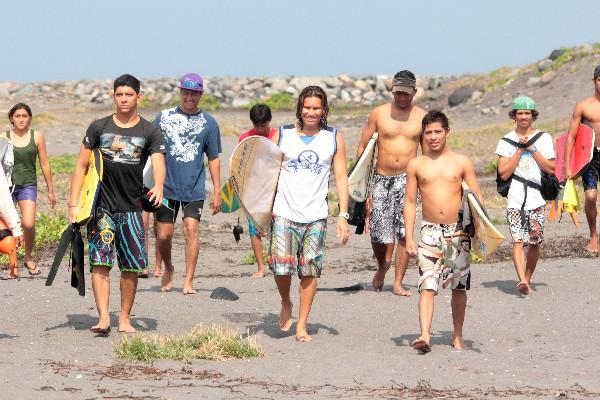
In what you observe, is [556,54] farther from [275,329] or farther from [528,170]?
[275,329]

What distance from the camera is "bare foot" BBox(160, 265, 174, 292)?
12.4m

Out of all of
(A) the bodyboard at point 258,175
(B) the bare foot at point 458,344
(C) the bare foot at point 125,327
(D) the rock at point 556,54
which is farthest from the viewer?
(D) the rock at point 556,54

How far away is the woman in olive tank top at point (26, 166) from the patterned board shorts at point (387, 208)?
373 centimetres

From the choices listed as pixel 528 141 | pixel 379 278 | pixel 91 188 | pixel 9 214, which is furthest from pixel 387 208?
pixel 9 214

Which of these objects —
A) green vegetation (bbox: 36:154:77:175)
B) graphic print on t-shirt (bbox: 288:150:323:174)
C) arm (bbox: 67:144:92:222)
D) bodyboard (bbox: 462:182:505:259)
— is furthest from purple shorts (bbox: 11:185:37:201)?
green vegetation (bbox: 36:154:77:175)

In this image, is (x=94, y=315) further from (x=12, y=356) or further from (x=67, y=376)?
(x=67, y=376)

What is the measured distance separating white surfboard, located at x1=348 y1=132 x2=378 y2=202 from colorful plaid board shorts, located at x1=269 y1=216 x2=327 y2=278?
2.16 meters

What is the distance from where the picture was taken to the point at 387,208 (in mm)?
12117

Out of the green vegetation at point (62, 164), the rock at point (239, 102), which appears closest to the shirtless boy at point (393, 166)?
the green vegetation at point (62, 164)

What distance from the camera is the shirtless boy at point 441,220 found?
9445mm

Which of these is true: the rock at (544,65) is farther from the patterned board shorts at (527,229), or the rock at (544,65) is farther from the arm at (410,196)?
the arm at (410,196)

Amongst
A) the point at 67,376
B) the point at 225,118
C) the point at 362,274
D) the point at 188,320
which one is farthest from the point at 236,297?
the point at 225,118

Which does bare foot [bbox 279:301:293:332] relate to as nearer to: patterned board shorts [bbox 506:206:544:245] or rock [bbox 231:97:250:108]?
patterned board shorts [bbox 506:206:544:245]

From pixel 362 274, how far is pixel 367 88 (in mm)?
54832
